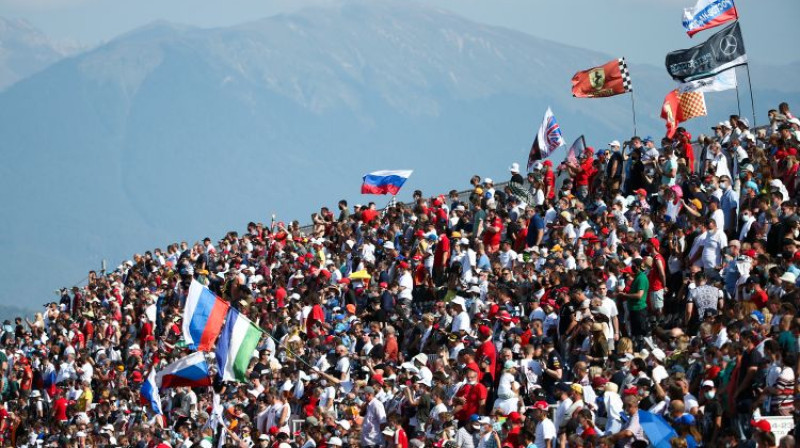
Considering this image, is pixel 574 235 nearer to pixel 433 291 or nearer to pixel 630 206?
pixel 630 206

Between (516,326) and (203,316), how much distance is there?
17.2ft

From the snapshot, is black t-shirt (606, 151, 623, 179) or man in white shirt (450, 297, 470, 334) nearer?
man in white shirt (450, 297, 470, 334)

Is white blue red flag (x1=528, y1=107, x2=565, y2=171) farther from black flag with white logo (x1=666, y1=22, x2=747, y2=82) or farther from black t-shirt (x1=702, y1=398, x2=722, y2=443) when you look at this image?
black t-shirt (x1=702, y1=398, x2=722, y2=443)

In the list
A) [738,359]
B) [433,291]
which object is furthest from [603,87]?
[738,359]

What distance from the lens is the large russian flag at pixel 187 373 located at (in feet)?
88.4

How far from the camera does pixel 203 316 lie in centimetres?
2522

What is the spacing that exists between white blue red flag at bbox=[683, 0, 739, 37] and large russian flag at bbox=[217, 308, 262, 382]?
39.2 ft

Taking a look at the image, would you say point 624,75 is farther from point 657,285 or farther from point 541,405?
point 541,405

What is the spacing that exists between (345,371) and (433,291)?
3.86m

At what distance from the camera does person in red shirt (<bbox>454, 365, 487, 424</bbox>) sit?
21750 millimetres

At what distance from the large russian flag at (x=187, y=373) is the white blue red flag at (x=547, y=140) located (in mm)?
11244

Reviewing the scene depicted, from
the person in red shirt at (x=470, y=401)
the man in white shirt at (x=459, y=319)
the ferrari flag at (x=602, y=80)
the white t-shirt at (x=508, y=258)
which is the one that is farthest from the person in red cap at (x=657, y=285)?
the ferrari flag at (x=602, y=80)

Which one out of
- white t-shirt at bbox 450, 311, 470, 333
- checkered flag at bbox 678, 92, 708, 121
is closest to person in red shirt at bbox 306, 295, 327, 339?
white t-shirt at bbox 450, 311, 470, 333

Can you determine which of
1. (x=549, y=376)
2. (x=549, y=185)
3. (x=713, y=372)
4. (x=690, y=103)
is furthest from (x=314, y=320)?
(x=713, y=372)
